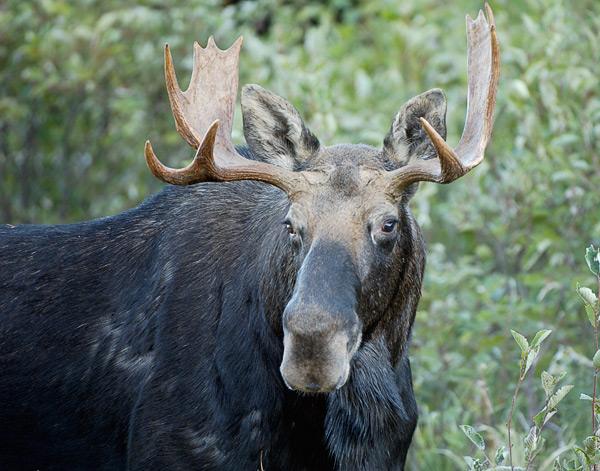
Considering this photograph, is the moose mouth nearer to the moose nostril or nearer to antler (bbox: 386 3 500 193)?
the moose nostril

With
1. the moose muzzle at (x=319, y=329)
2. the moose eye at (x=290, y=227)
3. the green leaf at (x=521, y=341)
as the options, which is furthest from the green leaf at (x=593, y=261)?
the moose eye at (x=290, y=227)

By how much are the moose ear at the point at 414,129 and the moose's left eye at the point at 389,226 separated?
322 mm

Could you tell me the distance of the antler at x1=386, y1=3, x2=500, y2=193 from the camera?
13.3 feet

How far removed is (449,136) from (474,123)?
4.05m

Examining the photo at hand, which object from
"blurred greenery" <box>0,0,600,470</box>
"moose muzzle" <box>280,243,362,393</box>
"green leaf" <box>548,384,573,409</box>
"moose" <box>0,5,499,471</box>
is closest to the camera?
"moose muzzle" <box>280,243,362,393</box>

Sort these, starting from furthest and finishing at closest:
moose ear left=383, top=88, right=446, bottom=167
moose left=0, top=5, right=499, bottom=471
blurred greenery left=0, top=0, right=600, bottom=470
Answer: blurred greenery left=0, top=0, right=600, bottom=470, moose ear left=383, top=88, right=446, bottom=167, moose left=0, top=5, right=499, bottom=471

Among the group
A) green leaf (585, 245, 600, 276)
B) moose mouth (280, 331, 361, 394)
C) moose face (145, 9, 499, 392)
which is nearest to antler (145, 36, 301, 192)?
moose face (145, 9, 499, 392)

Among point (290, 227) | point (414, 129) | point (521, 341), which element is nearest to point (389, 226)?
point (290, 227)

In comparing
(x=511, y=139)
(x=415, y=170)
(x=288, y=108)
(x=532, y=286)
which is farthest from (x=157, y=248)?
(x=511, y=139)

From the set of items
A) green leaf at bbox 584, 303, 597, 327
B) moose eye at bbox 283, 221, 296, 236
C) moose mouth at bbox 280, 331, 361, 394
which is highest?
moose eye at bbox 283, 221, 296, 236

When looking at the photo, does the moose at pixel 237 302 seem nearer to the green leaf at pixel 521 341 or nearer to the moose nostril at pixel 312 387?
the moose nostril at pixel 312 387

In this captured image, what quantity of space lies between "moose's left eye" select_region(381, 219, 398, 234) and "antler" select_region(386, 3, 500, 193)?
121 mm

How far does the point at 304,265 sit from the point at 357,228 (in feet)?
0.83

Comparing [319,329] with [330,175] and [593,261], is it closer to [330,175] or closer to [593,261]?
[330,175]
